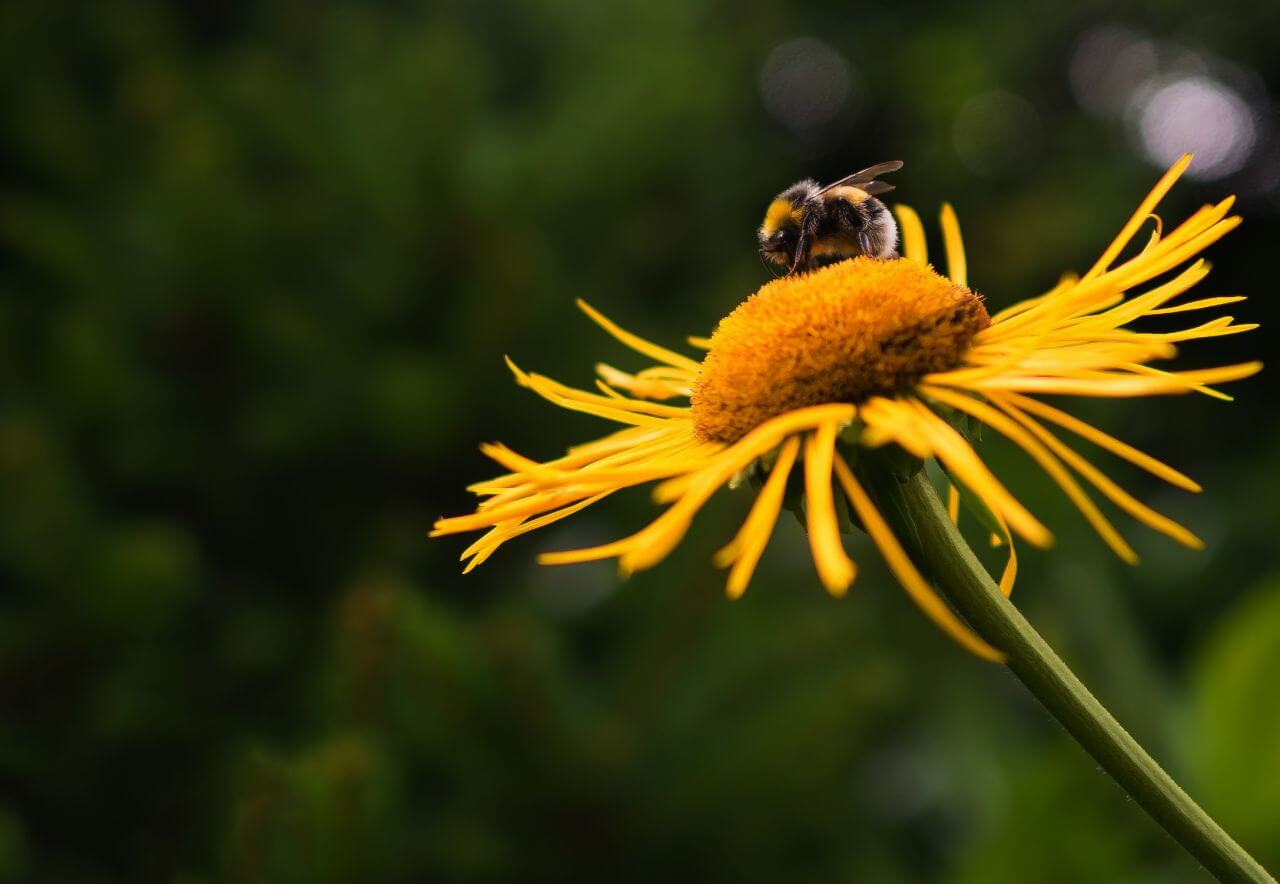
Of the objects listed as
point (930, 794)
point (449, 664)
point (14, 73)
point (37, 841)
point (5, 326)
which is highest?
point (14, 73)

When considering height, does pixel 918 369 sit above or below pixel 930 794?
above

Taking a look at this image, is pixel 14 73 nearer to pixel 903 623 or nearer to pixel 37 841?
pixel 37 841

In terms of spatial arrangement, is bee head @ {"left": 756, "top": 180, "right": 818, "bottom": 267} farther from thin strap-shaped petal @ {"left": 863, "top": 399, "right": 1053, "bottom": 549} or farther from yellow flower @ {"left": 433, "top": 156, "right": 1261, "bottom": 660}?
thin strap-shaped petal @ {"left": 863, "top": 399, "right": 1053, "bottom": 549}

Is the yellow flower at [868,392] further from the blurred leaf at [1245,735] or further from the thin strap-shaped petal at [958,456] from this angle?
the blurred leaf at [1245,735]

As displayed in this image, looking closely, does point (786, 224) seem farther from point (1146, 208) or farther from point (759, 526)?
point (759, 526)

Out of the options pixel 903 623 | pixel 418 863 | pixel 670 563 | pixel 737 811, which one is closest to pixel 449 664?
pixel 418 863

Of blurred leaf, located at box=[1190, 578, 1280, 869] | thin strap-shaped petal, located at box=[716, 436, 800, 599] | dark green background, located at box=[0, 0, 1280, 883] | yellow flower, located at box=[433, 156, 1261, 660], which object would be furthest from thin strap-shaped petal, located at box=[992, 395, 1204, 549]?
blurred leaf, located at box=[1190, 578, 1280, 869]
